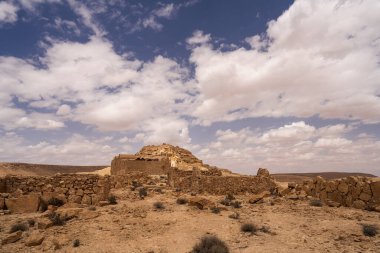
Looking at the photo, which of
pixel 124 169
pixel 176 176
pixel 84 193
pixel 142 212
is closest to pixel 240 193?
pixel 176 176

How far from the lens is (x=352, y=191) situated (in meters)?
12.4

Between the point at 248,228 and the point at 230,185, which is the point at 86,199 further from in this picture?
the point at 230,185

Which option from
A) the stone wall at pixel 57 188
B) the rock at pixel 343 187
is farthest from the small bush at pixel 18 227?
the rock at pixel 343 187

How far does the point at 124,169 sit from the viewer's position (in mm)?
30219

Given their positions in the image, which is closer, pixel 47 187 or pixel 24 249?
pixel 24 249

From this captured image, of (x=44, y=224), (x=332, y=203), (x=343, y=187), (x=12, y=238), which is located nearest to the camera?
(x=12, y=238)

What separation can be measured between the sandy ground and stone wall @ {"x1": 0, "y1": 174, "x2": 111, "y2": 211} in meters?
0.77

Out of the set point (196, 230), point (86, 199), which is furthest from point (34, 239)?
point (196, 230)

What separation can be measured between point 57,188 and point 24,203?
1.18 meters

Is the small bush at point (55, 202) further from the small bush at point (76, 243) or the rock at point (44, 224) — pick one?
the small bush at point (76, 243)

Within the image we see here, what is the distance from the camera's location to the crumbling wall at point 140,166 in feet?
100

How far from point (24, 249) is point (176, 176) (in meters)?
12.2

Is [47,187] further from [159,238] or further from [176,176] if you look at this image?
[176,176]

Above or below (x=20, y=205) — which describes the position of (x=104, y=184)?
above
